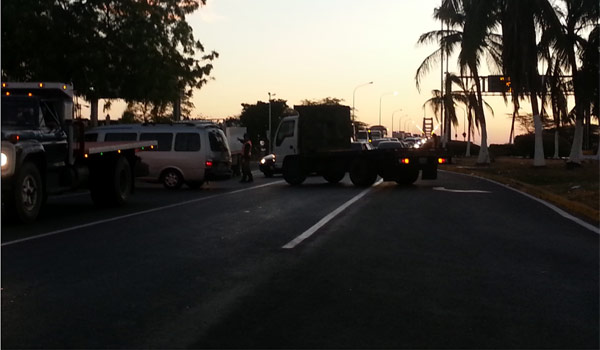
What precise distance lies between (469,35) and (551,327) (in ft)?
101

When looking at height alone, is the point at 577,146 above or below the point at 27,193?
above

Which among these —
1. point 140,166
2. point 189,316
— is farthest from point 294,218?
point 189,316

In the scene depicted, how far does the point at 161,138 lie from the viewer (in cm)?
2431

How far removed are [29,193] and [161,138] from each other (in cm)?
1083

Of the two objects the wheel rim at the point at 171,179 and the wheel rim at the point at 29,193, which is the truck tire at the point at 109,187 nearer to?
the wheel rim at the point at 29,193

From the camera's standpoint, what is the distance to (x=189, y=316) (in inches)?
258

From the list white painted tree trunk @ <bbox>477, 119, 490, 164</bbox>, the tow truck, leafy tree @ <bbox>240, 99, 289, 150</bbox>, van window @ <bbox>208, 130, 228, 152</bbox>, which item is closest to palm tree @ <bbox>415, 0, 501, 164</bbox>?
white painted tree trunk @ <bbox>477, 119, 490, 164</bbox>

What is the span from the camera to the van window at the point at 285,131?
97.3 ft

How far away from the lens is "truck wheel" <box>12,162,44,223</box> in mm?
13047

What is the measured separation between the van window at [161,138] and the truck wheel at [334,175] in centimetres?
638

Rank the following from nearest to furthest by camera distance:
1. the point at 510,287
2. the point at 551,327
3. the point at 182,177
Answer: the point at 551,327, the point at 510,287, the point at 182,177

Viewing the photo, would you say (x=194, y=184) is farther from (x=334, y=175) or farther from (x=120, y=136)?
(x=334, y=175)

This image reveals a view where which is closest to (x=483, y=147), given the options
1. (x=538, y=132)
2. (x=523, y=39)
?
(x=538, y=132)

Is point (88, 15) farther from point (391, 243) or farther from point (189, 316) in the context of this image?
point (189, 316)
